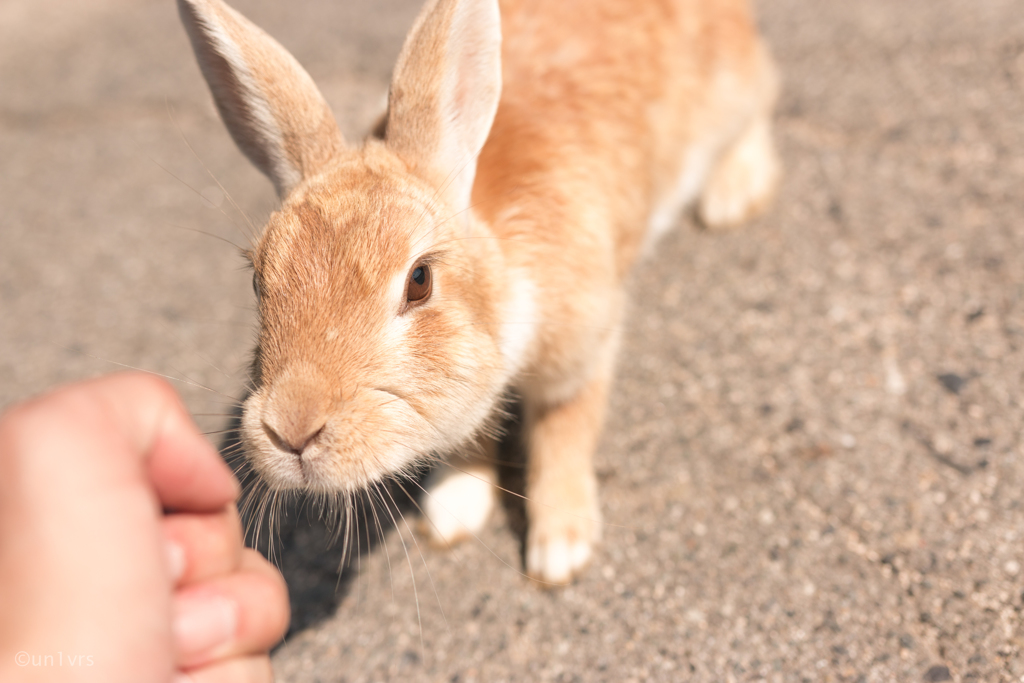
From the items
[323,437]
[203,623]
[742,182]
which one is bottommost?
[742,182]

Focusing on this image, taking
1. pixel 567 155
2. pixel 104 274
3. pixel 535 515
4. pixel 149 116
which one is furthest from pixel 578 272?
pixel 149 116

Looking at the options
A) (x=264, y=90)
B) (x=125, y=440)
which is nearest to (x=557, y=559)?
(x=125, y=440)

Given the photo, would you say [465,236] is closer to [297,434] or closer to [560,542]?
[297,434]

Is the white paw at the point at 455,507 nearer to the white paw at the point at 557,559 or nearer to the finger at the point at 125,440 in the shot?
the white paw at the point at 557,559

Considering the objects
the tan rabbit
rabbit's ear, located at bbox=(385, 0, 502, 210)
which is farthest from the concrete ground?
rabbit's ear, located at bbox=(385, 0, 502, 210)

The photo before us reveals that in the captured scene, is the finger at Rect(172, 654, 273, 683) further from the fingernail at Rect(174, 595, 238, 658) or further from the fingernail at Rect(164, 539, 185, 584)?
the fingernail at Rect(164, 539, 185, 584)

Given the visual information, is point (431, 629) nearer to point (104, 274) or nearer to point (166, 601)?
point (166, 601)

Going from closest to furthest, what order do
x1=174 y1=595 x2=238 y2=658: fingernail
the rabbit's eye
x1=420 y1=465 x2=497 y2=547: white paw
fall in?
1. x1=174 y1=595 x2=238 y2=658: fingernail
2. the rabbit's eye
3. x1=420 y1=465 x2=497 y2=547: white paw
